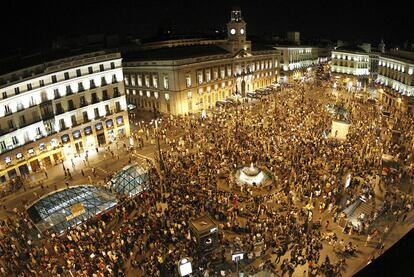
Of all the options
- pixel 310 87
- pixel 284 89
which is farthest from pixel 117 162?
pixel 310 87

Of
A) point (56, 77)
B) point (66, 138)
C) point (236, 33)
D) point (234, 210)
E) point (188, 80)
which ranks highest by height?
point (236, 33)

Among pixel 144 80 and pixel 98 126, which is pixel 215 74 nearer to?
pixel 144 80

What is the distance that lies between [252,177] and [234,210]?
615 centimetres

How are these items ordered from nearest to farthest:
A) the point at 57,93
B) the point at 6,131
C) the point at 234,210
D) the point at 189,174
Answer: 1. the point at 234,210
2. the point at 189,174
3. the point at 6,131
4. the point at 57,93

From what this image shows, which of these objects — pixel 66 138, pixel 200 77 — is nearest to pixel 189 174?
pixel 66 138

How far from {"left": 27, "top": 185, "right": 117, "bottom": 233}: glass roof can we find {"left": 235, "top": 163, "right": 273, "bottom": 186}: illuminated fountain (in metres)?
13.5

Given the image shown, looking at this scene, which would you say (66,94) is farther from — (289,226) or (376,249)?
(376,249)

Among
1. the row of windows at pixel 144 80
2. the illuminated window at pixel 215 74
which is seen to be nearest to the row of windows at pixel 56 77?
the row of windows at pixel 144 80

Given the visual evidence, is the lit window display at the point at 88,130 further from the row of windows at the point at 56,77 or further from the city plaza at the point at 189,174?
the row of windows at the point at 56,77

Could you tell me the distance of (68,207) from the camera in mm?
30156

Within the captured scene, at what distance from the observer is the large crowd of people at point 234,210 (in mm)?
24266

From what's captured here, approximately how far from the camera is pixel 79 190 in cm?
3219

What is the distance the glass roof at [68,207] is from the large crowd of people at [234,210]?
91cm

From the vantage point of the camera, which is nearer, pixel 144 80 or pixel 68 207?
pixel 68 207
